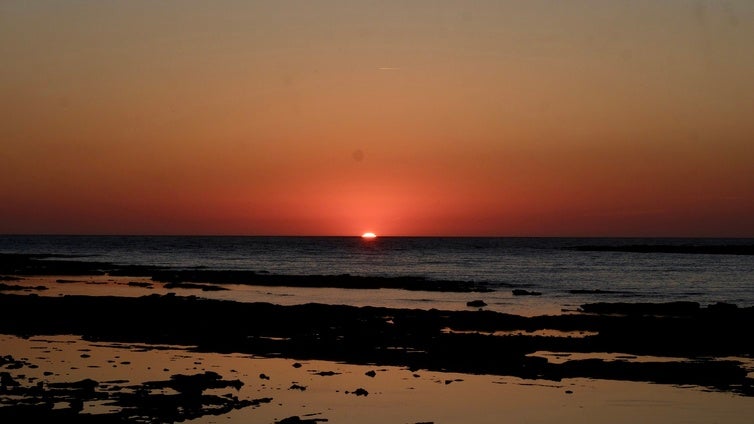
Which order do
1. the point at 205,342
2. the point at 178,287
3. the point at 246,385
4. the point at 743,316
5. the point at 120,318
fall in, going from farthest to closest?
the point at 178,287
the point at 743,316
the point at 120,318
the point at 205,342
the point at 246,385

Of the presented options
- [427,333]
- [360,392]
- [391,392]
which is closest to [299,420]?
[360,392]

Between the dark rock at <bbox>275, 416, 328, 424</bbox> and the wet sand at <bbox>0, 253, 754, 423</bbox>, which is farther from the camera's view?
the wet sand at <bbox>0, 253, 754, 423</bbox>

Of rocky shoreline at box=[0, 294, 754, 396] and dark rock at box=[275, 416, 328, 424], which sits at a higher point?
rocky shoreline at box=[0, 294, 754, 396]

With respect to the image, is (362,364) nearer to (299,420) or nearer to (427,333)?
(427,333)

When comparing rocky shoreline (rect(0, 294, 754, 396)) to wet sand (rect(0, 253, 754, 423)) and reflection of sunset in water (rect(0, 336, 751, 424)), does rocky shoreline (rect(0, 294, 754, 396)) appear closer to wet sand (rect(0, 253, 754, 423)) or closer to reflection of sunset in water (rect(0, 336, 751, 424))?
wet sand (rect(0, 253, 754, 423))

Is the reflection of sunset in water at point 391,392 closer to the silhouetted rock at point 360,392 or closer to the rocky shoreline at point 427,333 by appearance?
the silhouetted rock at point 360,392

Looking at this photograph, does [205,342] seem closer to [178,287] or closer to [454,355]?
[454,355]

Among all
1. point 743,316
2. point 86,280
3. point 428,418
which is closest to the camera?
point 428,418

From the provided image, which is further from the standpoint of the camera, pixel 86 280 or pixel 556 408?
pixel 86 280

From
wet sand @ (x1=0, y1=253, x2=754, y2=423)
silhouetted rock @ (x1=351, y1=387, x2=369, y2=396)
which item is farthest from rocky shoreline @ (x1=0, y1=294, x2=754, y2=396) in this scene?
silhouetted rock @ (x1=351, y1=387, x2=369, y2=396)

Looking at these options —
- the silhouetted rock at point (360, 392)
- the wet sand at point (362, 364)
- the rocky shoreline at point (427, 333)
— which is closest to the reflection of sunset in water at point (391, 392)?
the wet sand at point (362, 364)

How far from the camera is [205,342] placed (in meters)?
32.0

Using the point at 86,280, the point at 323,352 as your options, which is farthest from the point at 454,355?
the point at 86,280

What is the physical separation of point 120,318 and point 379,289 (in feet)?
103
